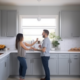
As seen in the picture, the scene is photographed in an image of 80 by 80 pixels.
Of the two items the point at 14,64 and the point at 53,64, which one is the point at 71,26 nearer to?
the point at 53,64

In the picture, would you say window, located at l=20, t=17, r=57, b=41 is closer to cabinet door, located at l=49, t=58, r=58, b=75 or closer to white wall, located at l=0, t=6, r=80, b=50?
white wall, located at l=0, t=6, r=80, b=50

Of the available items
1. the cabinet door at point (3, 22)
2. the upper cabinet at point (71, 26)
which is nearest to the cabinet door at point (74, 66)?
the upper cabinet at point (71, 26)

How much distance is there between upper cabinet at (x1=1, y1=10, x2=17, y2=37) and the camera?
4246 mm

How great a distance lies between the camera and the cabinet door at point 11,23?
426 cm

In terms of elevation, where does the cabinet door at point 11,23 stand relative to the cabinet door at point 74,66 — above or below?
above

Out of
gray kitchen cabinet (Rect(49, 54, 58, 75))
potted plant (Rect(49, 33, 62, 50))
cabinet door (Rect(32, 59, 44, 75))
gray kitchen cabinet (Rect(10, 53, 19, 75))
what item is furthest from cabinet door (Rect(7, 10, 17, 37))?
gray kitchen cabinet (Rect(49, 54, 58, 75))

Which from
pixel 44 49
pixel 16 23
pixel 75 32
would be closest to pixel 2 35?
pixel 16 23

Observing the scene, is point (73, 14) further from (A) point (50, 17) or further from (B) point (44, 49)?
(B) point (44, 49)

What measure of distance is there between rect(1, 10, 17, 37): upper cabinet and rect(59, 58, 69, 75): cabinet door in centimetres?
201

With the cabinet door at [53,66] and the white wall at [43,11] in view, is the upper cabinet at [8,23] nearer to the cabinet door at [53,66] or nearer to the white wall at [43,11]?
the white wall at [43,11]

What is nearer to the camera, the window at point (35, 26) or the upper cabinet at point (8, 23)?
the upper cabinet at point (8, 23)

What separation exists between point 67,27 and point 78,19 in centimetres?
49

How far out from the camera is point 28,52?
393 cm

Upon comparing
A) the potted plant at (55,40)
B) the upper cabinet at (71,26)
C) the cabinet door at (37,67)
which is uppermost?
the upper cabinet at (71,26)
